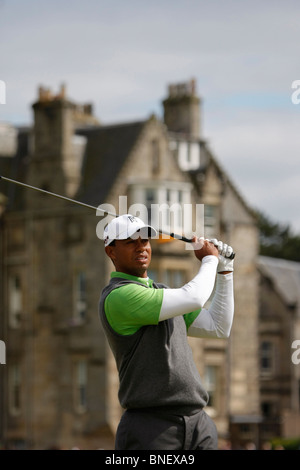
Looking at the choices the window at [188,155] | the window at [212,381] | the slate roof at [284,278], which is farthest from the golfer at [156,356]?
the slate roof at [284,278]

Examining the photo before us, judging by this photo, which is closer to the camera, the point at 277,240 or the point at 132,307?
the point at 132,307

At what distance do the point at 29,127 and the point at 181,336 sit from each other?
36.5 metres

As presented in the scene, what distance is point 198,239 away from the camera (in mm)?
6895

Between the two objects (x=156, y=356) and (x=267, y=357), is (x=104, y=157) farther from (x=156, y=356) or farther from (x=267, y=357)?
(x=156, y=356)

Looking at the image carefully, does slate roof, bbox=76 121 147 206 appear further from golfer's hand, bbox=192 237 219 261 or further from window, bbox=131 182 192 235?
golfer's hand, bbox=192 237 219 261

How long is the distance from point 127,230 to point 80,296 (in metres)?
32.1

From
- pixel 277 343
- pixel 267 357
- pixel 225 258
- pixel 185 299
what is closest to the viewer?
pixel 185 299

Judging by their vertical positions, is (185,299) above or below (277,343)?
above

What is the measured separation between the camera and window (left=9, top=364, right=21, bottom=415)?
39.4 metres

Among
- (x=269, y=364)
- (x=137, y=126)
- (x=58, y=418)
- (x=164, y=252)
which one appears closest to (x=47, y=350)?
(x=58, y=418)

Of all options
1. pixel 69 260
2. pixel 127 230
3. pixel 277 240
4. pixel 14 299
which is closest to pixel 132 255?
pixel 127 230

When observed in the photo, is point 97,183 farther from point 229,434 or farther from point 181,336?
point 181,336

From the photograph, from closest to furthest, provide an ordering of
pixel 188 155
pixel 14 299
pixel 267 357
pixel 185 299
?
pixel 185 299 < pixel 14 299 < pixel 188 155 < pixel 267 357

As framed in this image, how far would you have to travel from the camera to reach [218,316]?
7.05m
